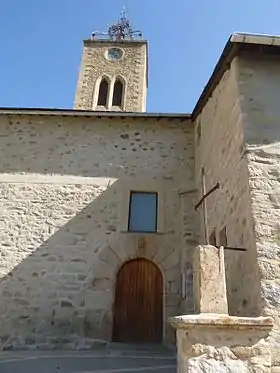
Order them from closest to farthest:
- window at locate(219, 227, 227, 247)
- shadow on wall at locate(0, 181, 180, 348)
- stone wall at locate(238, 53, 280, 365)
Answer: stone wall at locate(238, 53, 280, 365) < window at locate(219, 227, 227, 247) < shadow on wall at locate(0, 181, 180, 348)

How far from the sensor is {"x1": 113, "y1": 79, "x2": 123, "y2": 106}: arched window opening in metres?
16.5

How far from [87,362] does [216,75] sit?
5504 mm

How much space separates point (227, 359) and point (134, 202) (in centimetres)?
510

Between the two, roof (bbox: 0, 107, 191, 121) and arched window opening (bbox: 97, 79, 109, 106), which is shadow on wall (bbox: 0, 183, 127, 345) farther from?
arched window opening (bbox: 97, 79, 109, 106)

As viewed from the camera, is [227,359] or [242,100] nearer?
[227,359]

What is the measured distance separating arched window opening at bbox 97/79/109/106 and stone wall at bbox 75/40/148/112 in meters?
0.25

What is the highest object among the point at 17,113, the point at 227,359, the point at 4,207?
the point at 17,113

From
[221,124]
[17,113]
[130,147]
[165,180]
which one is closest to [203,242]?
[165,180]

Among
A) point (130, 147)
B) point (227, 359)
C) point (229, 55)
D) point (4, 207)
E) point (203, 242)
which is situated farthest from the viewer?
point (130, 147)

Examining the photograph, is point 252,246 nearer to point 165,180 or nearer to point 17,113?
point 165,180

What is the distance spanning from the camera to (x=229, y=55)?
564cm

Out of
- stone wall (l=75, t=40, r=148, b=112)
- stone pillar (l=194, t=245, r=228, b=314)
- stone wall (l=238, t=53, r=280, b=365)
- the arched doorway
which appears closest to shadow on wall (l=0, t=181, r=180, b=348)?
the arched doorway

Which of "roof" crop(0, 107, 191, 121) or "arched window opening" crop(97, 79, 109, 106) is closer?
"roof" crop(0, 107, 191, 121)

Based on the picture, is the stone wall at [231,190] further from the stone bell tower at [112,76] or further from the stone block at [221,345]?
the stone bell tower at [112,76]
